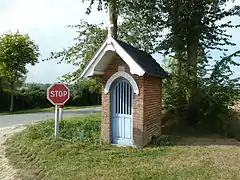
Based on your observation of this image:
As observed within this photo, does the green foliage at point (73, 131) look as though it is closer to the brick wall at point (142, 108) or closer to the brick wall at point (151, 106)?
the brick wall at point (142, 108)

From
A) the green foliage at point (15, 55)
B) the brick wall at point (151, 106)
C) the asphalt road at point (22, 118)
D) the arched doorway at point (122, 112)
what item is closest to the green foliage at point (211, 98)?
the brick wall at point (151, 106)

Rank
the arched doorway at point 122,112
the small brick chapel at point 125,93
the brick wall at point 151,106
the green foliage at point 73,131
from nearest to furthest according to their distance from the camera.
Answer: the small brick chapel at point 125,93
the brick wall at point 151,106
the arched doorway at point 122,112
the green foliage at point 73,131

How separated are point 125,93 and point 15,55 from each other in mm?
22300

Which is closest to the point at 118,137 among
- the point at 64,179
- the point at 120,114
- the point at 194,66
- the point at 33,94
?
the point at 120,114

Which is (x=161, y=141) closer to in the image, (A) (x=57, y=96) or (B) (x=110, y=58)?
(B) (x=110, y=58)

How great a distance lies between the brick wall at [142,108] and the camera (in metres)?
11.5

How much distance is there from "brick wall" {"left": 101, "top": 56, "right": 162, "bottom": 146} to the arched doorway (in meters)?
0.18

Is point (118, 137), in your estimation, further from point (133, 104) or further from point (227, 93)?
point (227, 93)

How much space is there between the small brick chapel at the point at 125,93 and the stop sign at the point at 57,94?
1018 millimetres

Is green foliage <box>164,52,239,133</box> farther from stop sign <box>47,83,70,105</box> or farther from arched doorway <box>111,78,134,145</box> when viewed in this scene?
stop sign <box>47,83,70,105</box>

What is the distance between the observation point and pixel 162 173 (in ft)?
26.5

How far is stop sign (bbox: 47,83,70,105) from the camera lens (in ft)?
39.8

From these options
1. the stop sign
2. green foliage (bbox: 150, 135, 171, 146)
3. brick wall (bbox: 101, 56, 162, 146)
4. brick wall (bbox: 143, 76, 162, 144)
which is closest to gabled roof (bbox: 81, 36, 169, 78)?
brick wall (bbox: 101, 56, 162, 146)

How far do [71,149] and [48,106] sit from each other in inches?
1183
